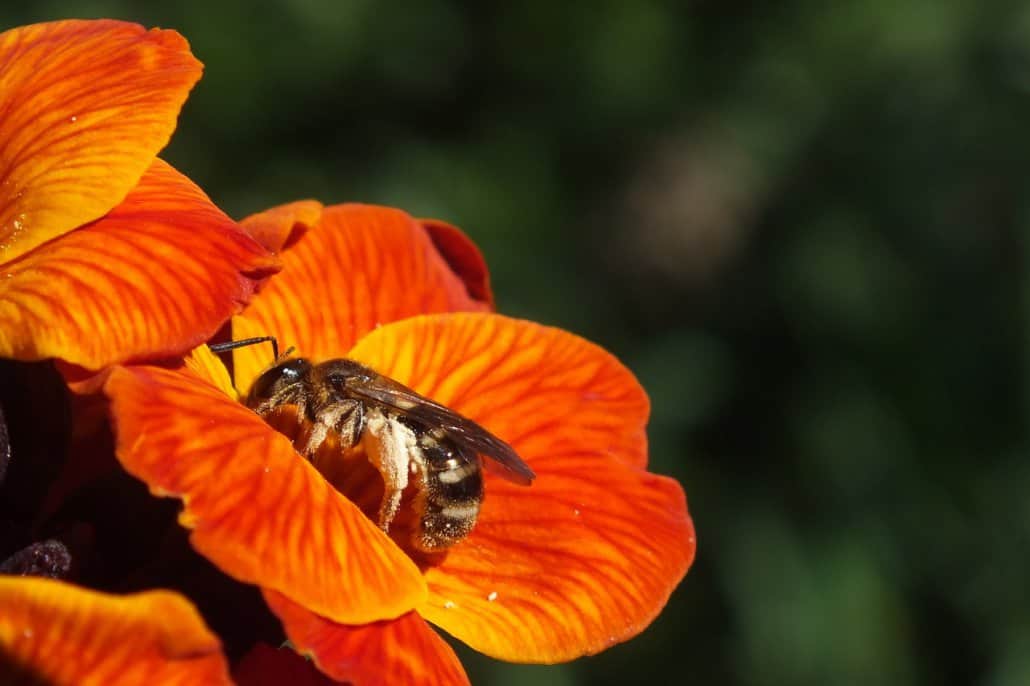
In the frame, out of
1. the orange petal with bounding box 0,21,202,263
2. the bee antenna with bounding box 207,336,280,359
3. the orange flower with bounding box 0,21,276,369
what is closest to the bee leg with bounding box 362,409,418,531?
the bee antenna with bounding box 207,336,280,359

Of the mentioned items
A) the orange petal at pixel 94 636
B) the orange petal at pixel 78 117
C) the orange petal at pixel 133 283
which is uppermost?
the orange petal at pixel 78 117

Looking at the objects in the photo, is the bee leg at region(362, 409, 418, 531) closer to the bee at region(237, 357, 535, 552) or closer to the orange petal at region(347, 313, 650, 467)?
the bee at region(237, 357, 535, 552)

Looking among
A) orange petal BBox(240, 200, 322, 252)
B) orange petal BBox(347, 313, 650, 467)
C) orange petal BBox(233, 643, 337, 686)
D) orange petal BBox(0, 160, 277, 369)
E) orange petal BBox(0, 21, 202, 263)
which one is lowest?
orange petal BBox(233, 643, 337, 686)

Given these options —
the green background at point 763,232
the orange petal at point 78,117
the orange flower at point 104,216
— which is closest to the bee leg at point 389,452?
the orange flower at point 104,216

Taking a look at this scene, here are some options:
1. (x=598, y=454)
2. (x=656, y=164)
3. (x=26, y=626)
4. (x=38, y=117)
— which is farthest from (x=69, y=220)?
(x=656, y=164)

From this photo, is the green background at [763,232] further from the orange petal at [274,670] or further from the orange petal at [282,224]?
the orange petal at [274,670]
